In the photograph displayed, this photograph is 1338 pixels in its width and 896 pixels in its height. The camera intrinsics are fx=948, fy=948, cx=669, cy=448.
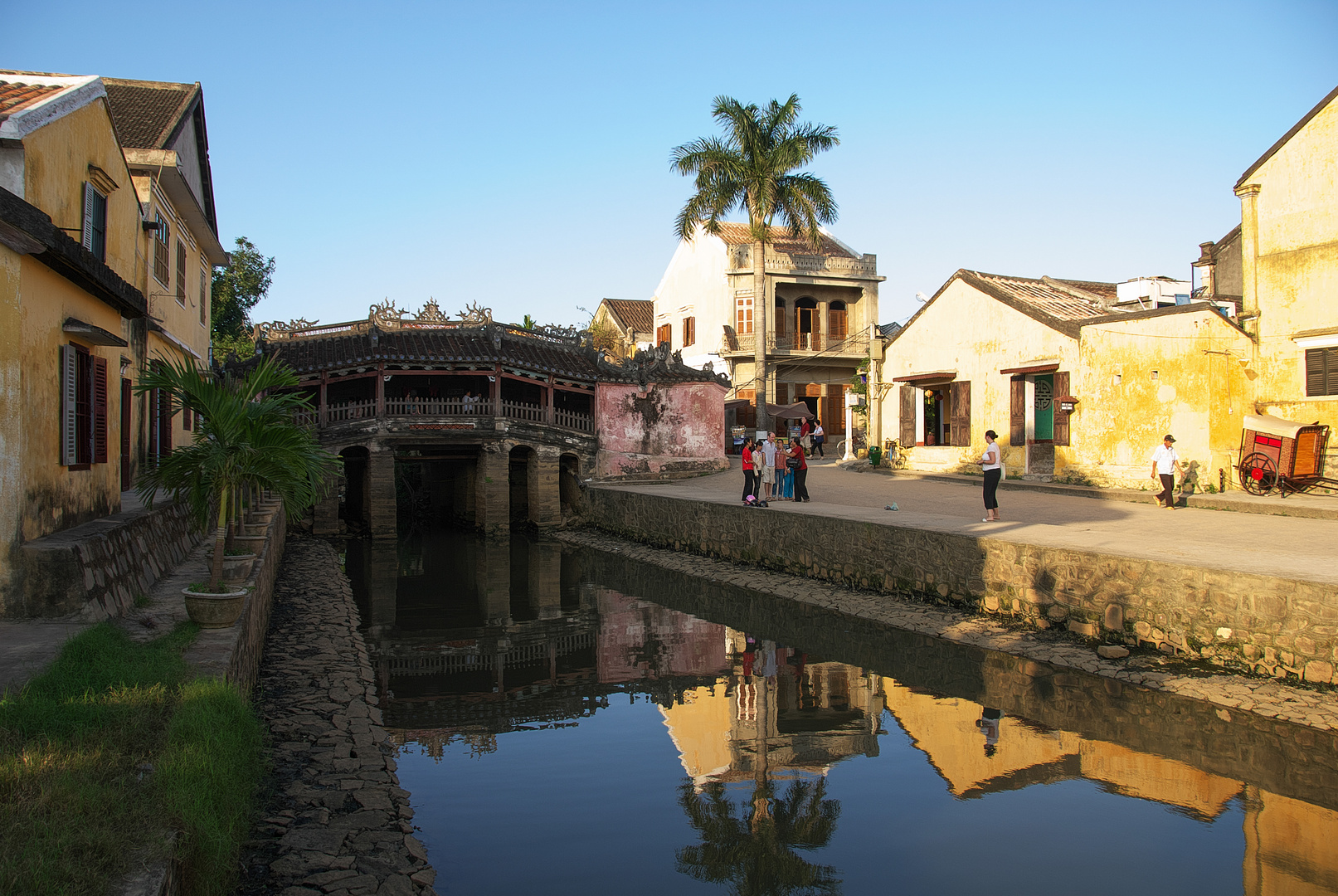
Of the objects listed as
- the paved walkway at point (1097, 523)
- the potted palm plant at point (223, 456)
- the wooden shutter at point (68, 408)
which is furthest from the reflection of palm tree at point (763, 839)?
the wooden shutter at point (68, 408)

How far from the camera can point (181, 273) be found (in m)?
17.4

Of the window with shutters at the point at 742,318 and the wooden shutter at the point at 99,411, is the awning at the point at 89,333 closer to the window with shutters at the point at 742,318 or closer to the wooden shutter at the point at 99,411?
the wooden shutter at the point at 99,411

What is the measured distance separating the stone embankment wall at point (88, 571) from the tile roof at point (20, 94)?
153 inches

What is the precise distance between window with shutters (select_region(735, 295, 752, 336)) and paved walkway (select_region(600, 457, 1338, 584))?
12614mm

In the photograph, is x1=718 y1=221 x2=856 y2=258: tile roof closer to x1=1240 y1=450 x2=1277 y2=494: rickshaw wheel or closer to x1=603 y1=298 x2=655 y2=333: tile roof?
x1=603 y1=298 x2=655 y2=333: tile roof

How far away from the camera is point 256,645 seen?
9789 millimetres

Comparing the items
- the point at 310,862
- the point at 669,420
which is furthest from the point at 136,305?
the point at 669,420

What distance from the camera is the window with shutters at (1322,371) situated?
661 inches

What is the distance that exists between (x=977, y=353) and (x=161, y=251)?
1819cm

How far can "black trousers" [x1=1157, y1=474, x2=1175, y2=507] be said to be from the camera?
17047 millimetres

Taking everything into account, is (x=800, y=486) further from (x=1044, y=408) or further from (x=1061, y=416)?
(x=1044, y=408)

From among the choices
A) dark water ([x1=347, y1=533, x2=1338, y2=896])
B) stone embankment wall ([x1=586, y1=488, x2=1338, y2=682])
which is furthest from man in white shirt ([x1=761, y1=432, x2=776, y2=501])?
dark water ([x1=347, y1=533, x2=1338, y2=896])

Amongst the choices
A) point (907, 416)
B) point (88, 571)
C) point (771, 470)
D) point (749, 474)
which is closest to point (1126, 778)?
point (88, 571)

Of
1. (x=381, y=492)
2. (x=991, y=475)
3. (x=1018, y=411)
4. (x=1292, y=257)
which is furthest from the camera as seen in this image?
(x=381, y=492)
